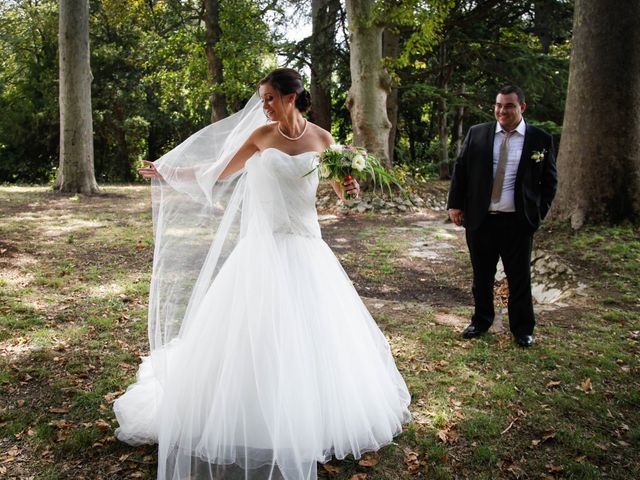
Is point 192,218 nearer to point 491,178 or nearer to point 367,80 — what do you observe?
point 491,178

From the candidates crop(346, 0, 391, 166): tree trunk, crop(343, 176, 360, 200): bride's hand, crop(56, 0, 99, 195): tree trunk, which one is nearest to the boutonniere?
crop(343, 176, 360, 200): bride's hand

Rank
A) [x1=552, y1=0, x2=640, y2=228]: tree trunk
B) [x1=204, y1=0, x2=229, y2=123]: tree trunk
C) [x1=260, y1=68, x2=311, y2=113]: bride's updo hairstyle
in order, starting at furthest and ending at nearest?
[x1=204, y1=0, x2=229, y2=123]: tree trunk, [x1=552, y1=0, x2=640, y2=228]: tree trunk, [x1=260, y1=68, x2=311, y2=113]: bride's updo hairstyle

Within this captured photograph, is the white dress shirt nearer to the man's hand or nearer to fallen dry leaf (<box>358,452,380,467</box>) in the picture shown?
the man's hand

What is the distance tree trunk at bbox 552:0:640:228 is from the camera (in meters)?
7.09

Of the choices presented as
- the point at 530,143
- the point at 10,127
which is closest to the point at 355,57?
the point at 530,143

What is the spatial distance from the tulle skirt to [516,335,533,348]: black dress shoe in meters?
1.74

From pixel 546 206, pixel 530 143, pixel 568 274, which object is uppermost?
pixel 530 143

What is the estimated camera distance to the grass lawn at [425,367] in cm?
305

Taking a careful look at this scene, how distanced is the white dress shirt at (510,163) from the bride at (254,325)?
5.51 feet

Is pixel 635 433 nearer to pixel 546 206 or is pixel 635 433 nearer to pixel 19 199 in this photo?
pixel 546 206

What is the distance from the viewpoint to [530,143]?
4.33 meters

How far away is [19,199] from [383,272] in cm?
1038

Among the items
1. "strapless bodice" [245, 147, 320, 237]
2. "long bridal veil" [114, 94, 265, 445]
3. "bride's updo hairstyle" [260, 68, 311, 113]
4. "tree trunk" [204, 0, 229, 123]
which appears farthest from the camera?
"tree trunk" [204, 0, 229, 123]

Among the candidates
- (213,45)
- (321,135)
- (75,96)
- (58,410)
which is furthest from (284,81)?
(213,45)
